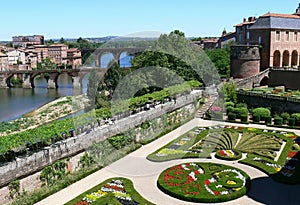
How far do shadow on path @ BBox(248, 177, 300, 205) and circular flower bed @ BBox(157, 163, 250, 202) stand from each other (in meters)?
0.50

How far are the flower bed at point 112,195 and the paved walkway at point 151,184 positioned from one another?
0.51m

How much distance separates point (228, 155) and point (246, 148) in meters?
2.33

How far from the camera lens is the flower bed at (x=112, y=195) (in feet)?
60.0

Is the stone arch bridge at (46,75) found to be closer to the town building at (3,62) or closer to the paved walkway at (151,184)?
the town building at (3,62)

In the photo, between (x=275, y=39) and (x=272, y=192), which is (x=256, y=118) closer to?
(x=272, y=192)

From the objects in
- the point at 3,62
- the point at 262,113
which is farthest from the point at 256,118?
the point at 3,62

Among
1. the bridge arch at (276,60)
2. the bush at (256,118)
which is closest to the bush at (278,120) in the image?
the bush at (256,118)

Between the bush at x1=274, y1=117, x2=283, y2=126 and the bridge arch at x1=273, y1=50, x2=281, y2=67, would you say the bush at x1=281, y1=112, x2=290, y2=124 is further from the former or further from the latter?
the bridge arch at x1=273, y1=50, x2=281, y2=67

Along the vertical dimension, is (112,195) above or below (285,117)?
below

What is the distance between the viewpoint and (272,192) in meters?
19.3

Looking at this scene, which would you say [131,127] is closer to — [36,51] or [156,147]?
[156,147]

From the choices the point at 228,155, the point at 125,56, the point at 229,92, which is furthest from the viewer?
the point at 125,56

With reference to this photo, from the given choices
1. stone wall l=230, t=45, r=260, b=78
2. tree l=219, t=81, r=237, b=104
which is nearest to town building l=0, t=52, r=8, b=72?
stone wall l=230, t=45, r=260, b=78

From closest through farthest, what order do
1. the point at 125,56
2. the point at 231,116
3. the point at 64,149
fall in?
the point at 64,149 < the point at 231,116 < the point at 125,56
